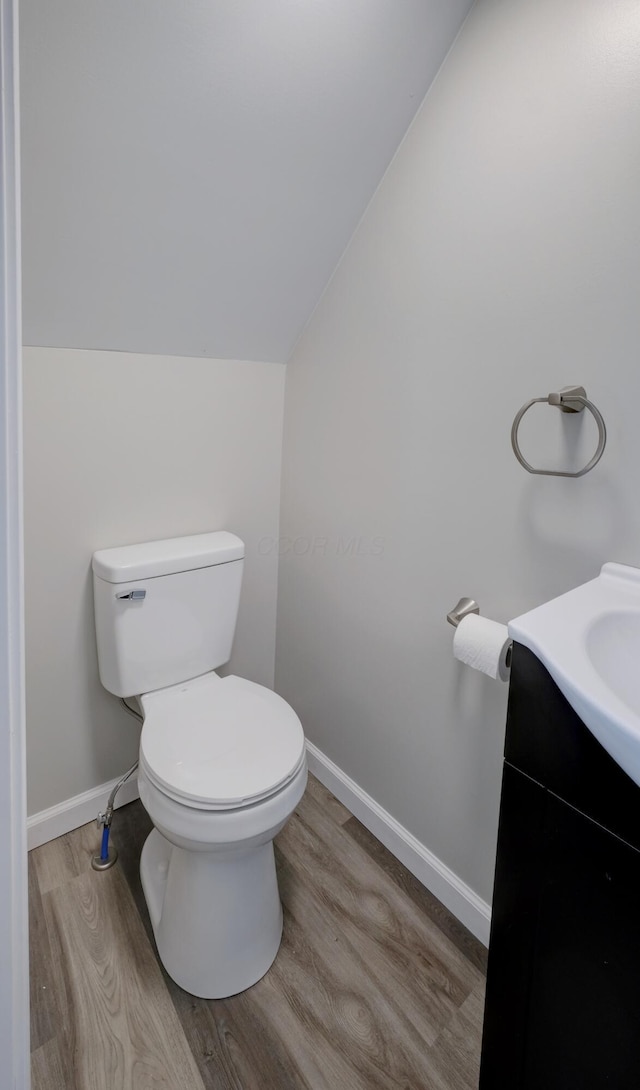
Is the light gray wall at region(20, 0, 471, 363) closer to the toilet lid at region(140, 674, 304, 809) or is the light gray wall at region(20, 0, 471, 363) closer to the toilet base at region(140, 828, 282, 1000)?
the toilet lid at region(140, 674, 304, 809)

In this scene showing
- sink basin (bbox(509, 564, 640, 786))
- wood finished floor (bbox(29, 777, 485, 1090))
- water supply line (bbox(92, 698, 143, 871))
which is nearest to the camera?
sink basin (bbox(509, 564, 640, 786))

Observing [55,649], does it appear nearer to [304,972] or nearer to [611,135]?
[304,972]

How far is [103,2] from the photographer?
0.93 m

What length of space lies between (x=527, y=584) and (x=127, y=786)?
1327mm

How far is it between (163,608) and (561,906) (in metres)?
1.09

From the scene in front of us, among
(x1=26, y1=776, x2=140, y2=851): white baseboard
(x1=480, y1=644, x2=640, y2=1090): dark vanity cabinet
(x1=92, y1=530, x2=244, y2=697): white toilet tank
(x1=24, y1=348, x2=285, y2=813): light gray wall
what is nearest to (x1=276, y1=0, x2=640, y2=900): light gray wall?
(x1=24, y1=348, x2=285, y2=813): light gray wall

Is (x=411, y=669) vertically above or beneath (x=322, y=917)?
above

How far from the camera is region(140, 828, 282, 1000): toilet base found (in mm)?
1200

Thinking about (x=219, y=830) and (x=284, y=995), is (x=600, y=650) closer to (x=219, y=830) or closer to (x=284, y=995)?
(x=219, y=830)

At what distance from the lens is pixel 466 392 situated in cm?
123

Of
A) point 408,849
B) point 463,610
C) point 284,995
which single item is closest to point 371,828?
point 408,849

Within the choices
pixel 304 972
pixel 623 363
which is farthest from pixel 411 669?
pixel 623 363

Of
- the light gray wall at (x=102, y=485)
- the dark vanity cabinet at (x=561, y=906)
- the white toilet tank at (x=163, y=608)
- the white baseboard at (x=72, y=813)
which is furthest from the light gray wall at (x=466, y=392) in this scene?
the white baseboard at (x=72, y=813)

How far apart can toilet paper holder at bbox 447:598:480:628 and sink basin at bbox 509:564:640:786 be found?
276 mm
